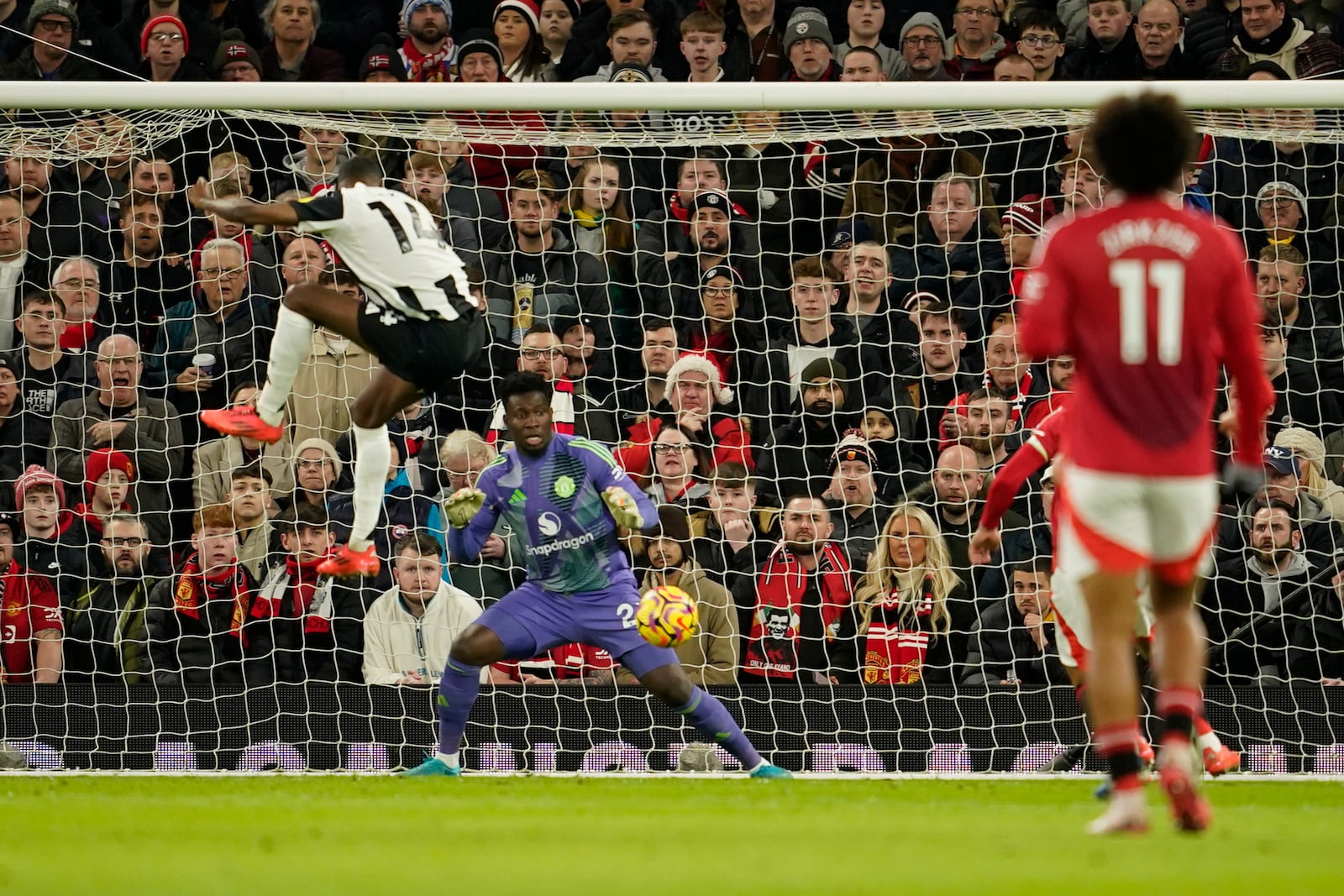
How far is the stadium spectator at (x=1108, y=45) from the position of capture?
12.6 metres

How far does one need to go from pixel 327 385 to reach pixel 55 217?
234cm

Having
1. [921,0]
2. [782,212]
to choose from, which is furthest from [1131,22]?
[782,212]

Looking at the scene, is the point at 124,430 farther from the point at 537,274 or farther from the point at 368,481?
the point at 368,481

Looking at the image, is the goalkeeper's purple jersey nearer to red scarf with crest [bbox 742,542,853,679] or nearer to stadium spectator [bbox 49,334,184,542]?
red scarf with crest [bbox 742,542,853,679]

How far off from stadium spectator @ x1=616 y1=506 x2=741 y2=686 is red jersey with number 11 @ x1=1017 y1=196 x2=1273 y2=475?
5.95 m

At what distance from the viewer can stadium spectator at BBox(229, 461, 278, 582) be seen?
11211mm

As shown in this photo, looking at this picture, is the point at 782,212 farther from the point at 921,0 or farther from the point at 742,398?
the point at 921,0

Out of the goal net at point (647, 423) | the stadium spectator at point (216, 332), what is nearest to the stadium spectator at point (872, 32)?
the goal net at point (647, 423)

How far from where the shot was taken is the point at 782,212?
1230 cm

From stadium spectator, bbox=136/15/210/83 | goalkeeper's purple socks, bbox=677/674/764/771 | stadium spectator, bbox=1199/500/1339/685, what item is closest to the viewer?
goalkeeper's purple socks, bbox=677/674/764/771

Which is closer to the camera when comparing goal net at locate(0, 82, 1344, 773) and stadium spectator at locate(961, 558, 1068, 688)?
goal net at locate(0, 82, 1344, 773)

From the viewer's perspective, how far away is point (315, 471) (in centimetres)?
1134

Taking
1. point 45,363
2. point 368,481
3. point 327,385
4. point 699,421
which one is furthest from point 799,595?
point 45,363

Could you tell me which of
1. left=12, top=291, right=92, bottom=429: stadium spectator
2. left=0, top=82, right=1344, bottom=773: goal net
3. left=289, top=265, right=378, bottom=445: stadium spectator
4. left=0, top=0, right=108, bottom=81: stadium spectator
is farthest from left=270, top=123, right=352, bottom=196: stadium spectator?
left=0, top=0, right=108, bottom=81: stadium spectator
